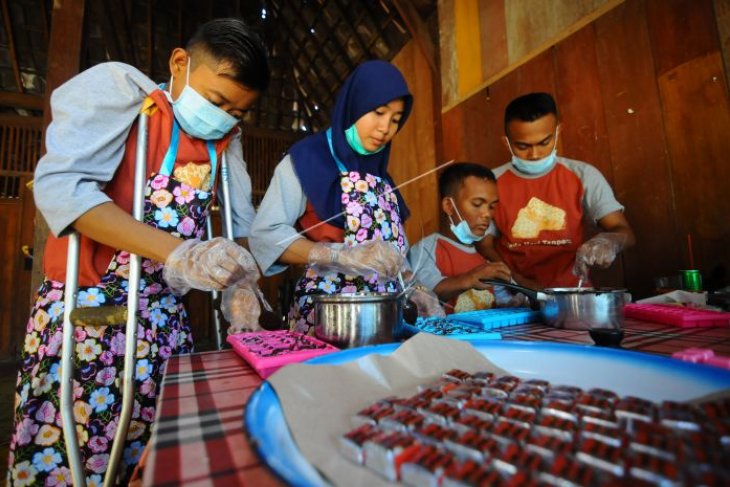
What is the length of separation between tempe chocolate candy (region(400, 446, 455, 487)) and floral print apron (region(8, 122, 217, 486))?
94 centimetres

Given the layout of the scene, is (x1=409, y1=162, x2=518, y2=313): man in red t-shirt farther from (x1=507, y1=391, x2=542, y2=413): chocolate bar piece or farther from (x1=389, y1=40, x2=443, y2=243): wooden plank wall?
(x1=389, y1=40, x2=443, y2=243): wooden plank wall

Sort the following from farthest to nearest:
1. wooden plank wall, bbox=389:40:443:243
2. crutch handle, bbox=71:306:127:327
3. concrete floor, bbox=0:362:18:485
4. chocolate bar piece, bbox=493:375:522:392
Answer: wooden plank wall, bbox=389:40:443:243 < concrete floor, bbox=0:362:18:485 < crutch handle, bbox=71:306:127:327 < chocolate bar piece, bbox=493:375:522:392

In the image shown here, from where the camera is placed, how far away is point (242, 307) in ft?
4.02

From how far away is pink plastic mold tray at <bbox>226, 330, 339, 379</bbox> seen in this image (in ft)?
2.23

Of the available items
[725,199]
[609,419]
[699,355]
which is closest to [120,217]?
[609,419]

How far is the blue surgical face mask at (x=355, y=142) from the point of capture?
159cm

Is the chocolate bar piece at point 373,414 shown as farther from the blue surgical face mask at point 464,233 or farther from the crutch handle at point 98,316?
the blue surgical face mask at point 464,233

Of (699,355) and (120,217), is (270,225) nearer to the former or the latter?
(120,217)

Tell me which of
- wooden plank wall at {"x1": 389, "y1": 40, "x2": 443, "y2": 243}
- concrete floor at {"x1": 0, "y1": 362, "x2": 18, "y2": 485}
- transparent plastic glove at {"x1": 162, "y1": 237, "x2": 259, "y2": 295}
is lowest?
concrete floor at {"x1": 0, "y1": 362, "x2": 18, "y2": 485}

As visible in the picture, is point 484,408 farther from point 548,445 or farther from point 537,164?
point 537,164

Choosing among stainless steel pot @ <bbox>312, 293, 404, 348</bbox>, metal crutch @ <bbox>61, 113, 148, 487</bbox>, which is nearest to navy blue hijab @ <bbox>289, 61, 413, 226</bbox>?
metal crutch @ <bbox>61, 113, 148, 487</bbox>

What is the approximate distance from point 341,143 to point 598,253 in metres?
1.30

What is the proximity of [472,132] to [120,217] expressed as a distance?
138 inches

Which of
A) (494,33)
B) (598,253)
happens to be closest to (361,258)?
(598,253)
